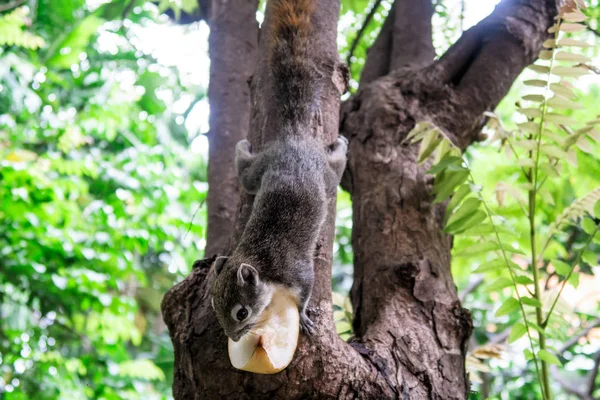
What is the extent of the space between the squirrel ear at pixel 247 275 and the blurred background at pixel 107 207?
54 cm

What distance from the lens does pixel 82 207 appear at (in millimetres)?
5430

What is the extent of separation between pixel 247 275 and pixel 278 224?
242 mm

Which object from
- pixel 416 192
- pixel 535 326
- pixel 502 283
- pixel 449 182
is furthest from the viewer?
pixel 416 192

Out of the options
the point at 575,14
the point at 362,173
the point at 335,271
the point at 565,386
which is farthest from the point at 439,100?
the point at 335,271

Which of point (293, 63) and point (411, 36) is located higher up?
point (411, 36)

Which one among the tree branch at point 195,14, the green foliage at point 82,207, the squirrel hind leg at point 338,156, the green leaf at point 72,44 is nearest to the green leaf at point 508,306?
the squirrel hind leg at point 338,156

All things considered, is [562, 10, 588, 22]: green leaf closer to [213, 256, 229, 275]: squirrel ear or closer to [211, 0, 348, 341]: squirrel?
[211, 0, 348, 341]: squirrel

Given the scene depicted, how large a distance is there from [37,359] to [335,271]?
2723mm

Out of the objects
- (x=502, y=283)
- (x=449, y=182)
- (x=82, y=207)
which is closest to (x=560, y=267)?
(x=502, y=283)

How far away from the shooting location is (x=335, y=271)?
546 centimetres

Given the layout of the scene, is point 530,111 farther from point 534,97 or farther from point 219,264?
point 219,264

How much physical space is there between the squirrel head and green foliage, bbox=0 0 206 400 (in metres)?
0.70

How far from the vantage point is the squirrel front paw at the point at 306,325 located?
1316 millimetres

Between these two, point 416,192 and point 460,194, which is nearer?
point 460,194
